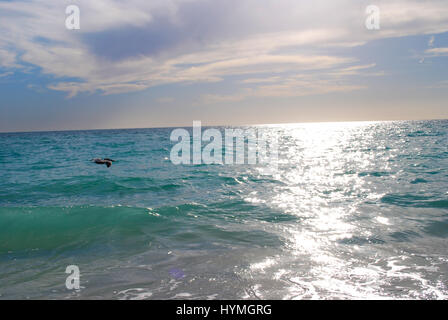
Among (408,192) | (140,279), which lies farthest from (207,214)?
(408,192)

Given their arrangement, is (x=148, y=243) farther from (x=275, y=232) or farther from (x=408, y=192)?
(x=408, y=192)

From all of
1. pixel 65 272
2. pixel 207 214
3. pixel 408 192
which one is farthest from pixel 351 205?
pixel 65 272

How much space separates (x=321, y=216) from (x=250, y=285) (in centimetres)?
559

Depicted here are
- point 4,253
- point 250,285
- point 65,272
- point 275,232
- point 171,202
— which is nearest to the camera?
point 250,285

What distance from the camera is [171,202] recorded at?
13.0 meters

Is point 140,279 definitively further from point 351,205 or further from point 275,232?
point 351,205

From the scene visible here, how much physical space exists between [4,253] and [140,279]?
14.8 ft

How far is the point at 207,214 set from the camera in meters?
10.9

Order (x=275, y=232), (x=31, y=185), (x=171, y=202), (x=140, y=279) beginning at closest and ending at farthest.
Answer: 1. (x=140, y=279)
2. (x=275, y=232)
3. (x=171, y=202)
4. (x=31, y=185)

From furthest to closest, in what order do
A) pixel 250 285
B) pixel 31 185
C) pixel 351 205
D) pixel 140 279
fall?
1. pixel 31 185
2. pixel 351 205
3. pixel 140 279
4. pixel 250 285

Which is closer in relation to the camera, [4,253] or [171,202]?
[4,253]

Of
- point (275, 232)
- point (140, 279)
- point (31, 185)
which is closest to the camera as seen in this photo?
point (140, 279)
